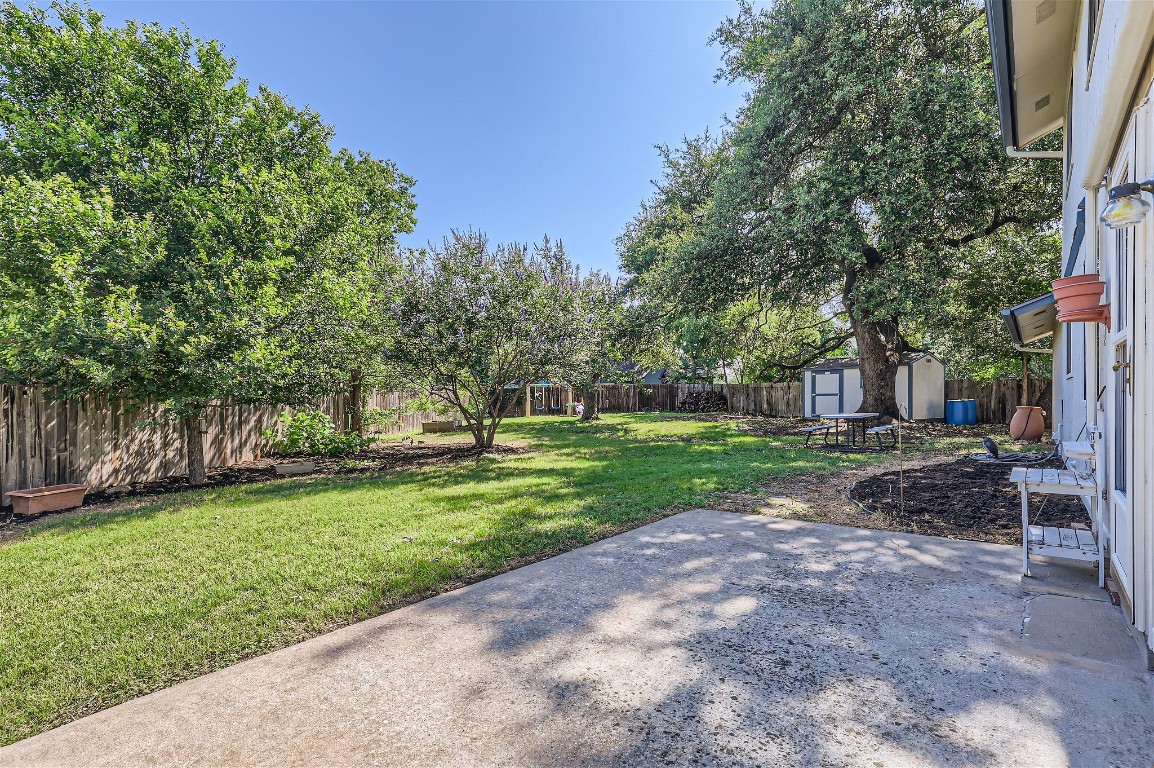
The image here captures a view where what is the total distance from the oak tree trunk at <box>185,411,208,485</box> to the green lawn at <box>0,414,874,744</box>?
116 cm

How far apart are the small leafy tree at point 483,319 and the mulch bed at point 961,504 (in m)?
5.95

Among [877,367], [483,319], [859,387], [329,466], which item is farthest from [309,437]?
[859,387]

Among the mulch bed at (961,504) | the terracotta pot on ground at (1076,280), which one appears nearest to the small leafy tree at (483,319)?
the mulch bed at (961,504)

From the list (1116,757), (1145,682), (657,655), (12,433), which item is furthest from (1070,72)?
(12,433)

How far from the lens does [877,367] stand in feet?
47.9

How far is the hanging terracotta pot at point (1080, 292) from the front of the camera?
3.58 metres

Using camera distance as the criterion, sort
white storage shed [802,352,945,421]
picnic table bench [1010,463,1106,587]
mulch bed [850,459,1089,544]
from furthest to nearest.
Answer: white storage shed [802,352,945,421] < mulch bed [850,459,1089,544] < picnic table bench [1010,463,1106,587]

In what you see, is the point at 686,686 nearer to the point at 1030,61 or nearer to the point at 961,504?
the point at 961,504

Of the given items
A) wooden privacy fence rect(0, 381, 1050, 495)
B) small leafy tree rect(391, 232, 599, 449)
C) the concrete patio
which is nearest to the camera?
the concrete patio

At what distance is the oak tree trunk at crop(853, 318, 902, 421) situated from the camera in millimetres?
14453

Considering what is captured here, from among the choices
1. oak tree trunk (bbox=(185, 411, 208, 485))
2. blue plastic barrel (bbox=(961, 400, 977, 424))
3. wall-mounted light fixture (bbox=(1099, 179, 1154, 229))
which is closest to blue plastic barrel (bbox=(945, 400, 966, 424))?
blue plastic barrel (bbox=(961, 400, 977, 424))

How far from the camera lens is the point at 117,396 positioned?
7.44 metres

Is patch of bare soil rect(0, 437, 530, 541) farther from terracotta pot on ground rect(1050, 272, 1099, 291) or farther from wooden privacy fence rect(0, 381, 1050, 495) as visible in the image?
terracotta pot on ground rect(1050, 272, 1099, 291)

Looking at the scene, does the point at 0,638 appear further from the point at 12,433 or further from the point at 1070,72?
the point at 1070,72
